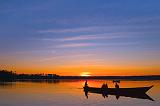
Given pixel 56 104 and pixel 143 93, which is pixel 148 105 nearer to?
pixel 56 104

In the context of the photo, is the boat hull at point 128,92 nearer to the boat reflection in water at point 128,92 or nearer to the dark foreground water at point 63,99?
the boat reflection in water at point 128,92

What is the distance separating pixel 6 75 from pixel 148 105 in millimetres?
161197

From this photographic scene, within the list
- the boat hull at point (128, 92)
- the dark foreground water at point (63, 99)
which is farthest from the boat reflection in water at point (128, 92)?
the dark foreground water at point (63, 99)

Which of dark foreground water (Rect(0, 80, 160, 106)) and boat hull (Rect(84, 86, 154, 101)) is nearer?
dark foreground water (Rect(0, 80, 160, 106))

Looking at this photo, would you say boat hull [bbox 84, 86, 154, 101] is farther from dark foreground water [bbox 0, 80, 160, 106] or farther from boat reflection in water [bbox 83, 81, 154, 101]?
dark foreground water [bbox 0, 80, 160, 106]

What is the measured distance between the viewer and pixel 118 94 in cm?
5528

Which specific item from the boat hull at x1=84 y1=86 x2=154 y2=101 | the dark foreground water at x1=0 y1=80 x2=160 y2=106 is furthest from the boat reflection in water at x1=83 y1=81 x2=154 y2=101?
the dark foreground water at x1=0 y1=80 x2=160 y2=106

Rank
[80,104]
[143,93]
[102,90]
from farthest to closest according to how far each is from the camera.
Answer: [102,90]
[143,93]
[80,104]

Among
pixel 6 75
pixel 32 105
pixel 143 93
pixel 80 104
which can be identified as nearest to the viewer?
pixel 32 105

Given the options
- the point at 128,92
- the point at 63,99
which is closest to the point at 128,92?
the point at 128,92

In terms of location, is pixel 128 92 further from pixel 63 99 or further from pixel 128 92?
pixel 63 99

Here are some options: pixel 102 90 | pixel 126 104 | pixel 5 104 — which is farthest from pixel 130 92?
pixel 5 104

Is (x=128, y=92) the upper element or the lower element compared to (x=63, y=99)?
upper

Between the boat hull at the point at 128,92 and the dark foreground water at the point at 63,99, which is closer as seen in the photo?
the dark foreground water at the point at 63,99
